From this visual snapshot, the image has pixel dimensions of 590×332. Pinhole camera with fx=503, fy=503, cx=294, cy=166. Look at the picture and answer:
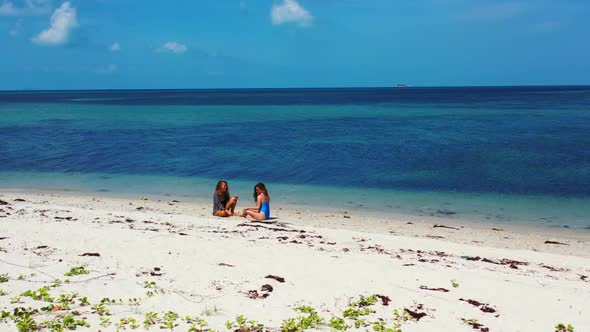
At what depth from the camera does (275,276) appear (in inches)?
345

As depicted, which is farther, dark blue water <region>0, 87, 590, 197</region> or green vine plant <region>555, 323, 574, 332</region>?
dark blue water <region>0, 87, 590, 197</region>

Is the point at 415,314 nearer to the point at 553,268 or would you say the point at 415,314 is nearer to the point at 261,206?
the point at 553,268

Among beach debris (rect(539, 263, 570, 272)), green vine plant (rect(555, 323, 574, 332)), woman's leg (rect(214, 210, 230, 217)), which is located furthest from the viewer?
woman's leg (rect(214, 210, 230, 217))

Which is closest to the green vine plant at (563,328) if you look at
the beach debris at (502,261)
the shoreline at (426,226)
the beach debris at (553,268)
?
the beach debris at (502,261)

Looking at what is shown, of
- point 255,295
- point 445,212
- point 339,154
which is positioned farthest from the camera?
point 339,154

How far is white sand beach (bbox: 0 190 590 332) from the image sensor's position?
7.16 metres

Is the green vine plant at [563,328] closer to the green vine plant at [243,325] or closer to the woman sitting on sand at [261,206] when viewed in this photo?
the green vine plant at [243,325]

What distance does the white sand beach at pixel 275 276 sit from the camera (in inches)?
282

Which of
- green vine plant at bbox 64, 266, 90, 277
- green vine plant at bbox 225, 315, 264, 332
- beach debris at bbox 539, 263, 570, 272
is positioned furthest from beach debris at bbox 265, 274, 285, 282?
beach debris at bbox 539, 263, 570, 272

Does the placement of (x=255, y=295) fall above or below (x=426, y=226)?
above

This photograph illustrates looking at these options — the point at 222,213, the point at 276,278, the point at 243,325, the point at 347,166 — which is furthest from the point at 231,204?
the point at 347,166

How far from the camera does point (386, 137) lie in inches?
1666

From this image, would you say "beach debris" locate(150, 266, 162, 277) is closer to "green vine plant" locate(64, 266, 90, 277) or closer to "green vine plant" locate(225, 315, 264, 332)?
"green vine plant" locate(64, 266, 90, 277)

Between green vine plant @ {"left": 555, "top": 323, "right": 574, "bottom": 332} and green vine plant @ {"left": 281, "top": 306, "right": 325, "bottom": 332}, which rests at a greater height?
green vine plant @ {"left": 281, "top": 306, "right": 325, "bottom": 332}
